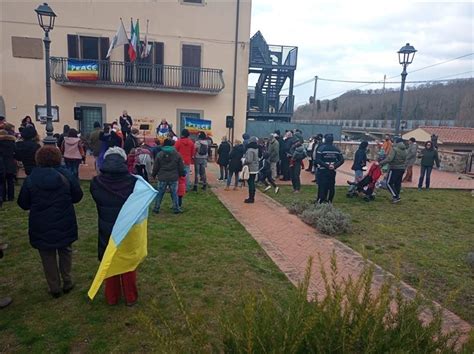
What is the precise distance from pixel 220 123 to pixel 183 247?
13.3m

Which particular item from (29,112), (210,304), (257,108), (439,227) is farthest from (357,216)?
(257,108)

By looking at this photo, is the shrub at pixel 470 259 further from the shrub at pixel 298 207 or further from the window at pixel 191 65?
the window at pixel 191 65

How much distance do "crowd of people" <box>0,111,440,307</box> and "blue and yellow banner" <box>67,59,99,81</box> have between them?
474 centimetres

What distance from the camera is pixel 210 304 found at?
13.3 feet

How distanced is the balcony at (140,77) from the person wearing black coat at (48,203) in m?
14.0

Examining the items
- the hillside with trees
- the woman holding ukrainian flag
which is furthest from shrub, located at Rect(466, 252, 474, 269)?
the hillside with trees

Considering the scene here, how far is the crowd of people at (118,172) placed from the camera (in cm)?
379

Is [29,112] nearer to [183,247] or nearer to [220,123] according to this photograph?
[220,123]

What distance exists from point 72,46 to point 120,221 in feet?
52.2

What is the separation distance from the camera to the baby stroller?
971 centimetres

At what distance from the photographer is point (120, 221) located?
351 centimetres

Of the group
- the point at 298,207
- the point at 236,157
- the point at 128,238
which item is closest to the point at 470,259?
the point at 298,207

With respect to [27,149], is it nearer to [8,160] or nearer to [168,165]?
[8,160]

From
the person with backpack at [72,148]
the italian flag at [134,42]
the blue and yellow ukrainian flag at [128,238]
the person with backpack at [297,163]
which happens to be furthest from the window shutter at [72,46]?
the blue and yellow ukrainian flag at [128,238]
